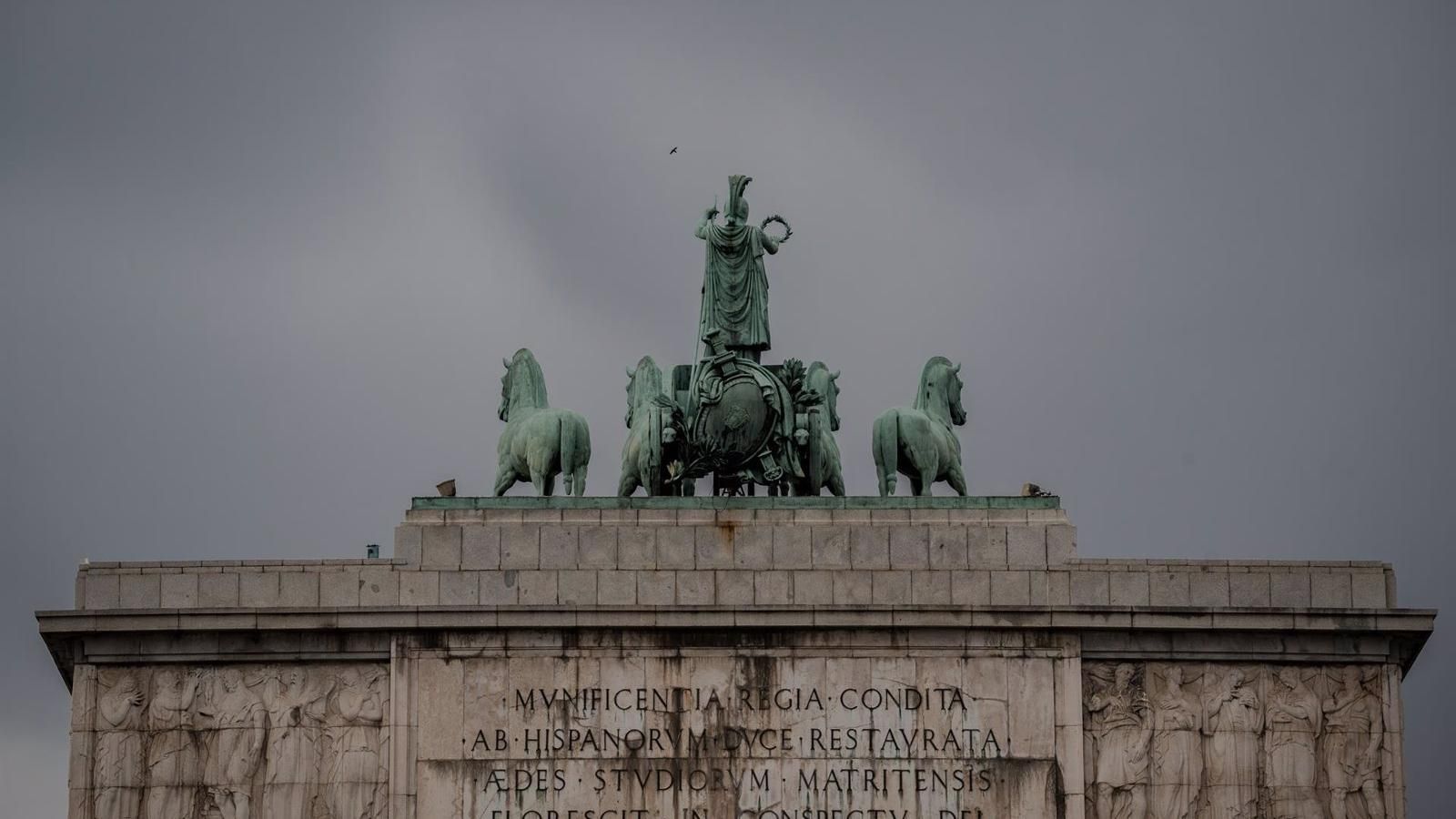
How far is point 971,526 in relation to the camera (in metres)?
65.7

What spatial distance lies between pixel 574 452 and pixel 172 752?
22.6ft

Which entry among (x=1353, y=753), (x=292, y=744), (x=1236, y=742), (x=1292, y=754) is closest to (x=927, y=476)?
(x=1236, y=742)

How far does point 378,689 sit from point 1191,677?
10.0 m

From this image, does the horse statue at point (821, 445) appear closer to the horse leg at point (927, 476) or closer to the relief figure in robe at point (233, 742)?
the horse leg at point (927, 476)

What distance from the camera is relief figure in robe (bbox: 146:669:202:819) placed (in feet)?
213

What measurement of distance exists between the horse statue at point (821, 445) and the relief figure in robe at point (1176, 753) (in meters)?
4.97

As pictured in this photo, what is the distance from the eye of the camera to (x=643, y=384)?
68938mm

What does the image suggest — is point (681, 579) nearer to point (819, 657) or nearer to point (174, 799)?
point (819, 657)

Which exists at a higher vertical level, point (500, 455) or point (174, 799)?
point (500, 455)

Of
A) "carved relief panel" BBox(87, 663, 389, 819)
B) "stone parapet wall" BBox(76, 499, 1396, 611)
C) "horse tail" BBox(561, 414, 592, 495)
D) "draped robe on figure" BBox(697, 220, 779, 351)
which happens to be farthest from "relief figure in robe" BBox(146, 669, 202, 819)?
"draped robe on figure" BBox(697, 220, 779, 351)

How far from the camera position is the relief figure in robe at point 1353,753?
6494 centimetres

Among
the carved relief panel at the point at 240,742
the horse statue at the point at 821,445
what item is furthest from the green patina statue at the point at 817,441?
the carved relief panel at the point at 240,742

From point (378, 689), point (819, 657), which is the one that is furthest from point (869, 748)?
point (378, 689)

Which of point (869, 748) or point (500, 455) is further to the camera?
point (500, 455)
